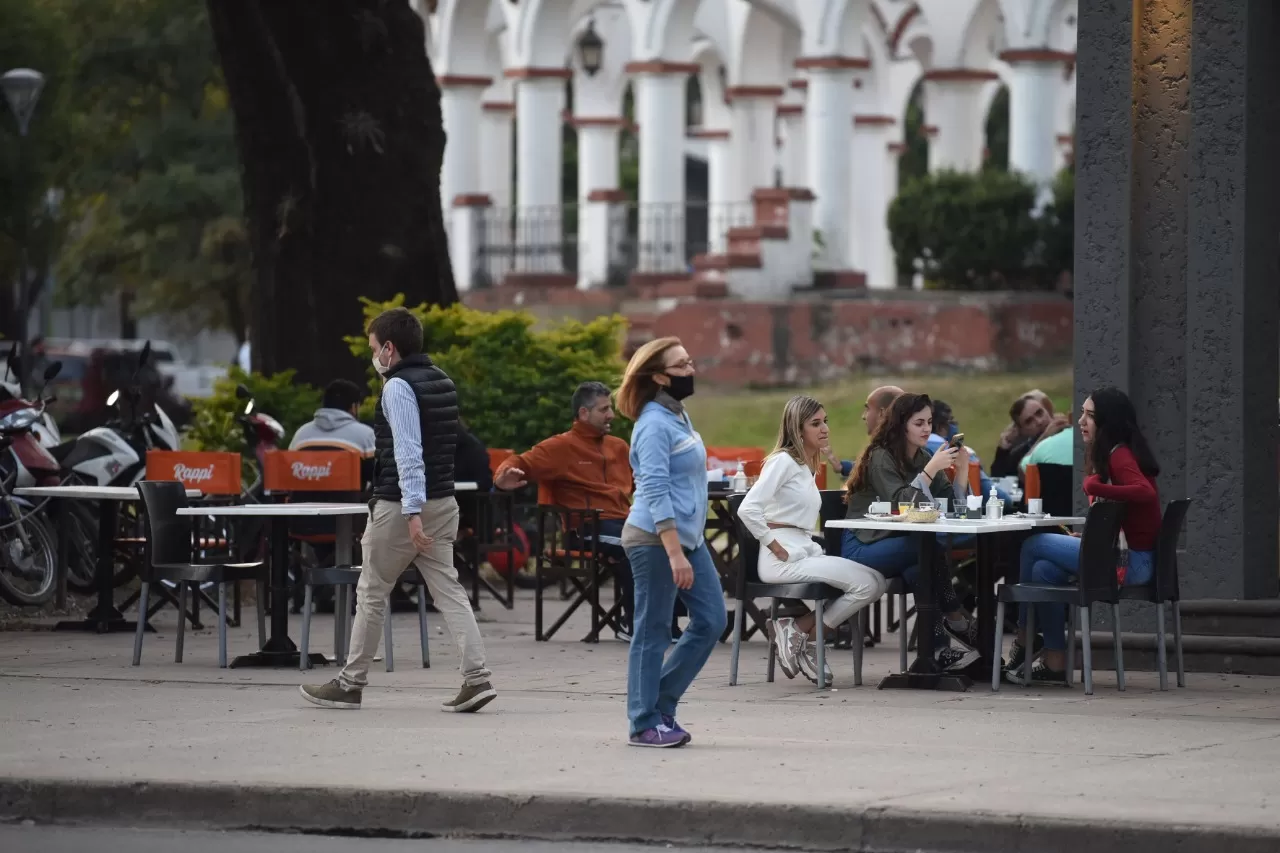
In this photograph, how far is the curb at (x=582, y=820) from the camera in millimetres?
8547

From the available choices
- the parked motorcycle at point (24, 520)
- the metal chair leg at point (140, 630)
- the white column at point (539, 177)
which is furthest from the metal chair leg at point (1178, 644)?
the white column at point (539, 177)

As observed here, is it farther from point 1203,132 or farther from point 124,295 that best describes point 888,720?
point 124,295

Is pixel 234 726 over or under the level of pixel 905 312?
under

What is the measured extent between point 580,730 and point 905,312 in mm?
22294

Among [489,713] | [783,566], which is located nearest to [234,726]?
[489,713]

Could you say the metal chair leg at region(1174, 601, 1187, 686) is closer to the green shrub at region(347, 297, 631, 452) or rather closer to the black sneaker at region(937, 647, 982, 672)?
the black sneaker at region(937, 647, 982, 672)

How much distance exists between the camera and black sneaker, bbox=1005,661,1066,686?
1341cm

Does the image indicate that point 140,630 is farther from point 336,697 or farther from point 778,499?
point 778,499

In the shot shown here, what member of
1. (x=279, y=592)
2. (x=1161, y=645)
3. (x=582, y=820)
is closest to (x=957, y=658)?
(x=1161, y=645)

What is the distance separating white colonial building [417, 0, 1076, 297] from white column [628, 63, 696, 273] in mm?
31

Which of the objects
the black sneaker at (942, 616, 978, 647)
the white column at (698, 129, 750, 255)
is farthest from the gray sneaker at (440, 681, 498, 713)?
the white column at (698, 129, 750, 255)

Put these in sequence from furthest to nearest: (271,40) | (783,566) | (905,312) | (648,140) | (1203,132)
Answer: (648,140)
(905,312)
(271,40)
(1203,132)
(783,566)

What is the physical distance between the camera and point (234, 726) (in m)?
11.4

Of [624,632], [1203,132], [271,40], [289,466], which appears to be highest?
[271,40]
